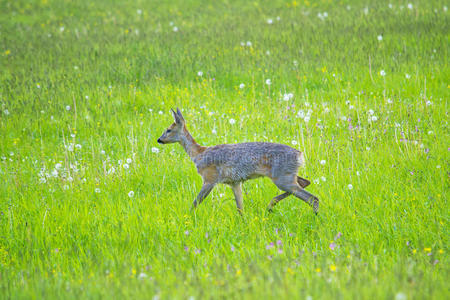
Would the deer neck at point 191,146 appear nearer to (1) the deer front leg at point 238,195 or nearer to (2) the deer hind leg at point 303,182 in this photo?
(1) the deer front leg at point 238,195

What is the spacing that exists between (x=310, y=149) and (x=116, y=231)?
3.23 meters

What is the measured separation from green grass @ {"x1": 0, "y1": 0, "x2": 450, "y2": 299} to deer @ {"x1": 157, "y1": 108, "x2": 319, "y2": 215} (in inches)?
8.6

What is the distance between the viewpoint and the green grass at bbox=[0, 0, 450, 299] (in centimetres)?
418

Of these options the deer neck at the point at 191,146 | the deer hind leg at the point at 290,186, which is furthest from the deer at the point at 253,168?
the deer neck at the point at 191,146

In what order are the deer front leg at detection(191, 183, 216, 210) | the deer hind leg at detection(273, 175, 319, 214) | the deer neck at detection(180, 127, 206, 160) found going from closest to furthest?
the deer hind leg at detection(273, 175, 319, 214) < the deer front leg at detection(191, 183, 216, 210) < the deer neck at detection(180, 127, 206, 160)

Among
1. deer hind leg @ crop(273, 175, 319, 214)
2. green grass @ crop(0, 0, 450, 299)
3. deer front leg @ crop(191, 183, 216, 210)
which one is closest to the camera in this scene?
green grass @ crop(0, 0, 450, 299)

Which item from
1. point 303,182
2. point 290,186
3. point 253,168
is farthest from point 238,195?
point 303,182

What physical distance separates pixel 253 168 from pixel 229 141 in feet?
8.10

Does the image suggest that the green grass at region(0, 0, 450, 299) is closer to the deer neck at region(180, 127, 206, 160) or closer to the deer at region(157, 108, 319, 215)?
the deer at region(157, 108, 319, 215)

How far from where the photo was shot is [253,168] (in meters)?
5.87

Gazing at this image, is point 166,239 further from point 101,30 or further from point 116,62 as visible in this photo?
point 101,30

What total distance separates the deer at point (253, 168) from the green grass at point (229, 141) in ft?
0.71

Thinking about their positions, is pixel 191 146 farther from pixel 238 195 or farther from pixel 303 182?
pixel 303 182

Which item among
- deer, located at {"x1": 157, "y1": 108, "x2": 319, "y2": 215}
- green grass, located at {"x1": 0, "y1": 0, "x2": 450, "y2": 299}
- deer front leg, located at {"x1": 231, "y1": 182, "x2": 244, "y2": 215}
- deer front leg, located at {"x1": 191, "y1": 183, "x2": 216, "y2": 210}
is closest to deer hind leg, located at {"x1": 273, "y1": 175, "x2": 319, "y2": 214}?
deer, located at {"x1": 157, "y1": 108, "x2": 319, "y2": 215}
